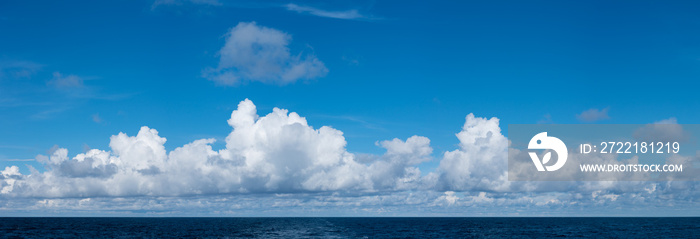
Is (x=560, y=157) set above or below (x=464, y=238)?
above

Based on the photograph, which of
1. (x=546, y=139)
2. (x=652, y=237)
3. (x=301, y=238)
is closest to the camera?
(x=546, y=139)

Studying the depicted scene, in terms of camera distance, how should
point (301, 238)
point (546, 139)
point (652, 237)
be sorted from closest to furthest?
point (546, 139) → point (301, 238) → point (652, 237)

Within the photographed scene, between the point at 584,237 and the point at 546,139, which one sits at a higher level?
the point at 546,139

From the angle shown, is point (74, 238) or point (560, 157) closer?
point (560, 157)

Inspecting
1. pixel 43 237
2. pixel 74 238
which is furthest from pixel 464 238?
pixel 43 237

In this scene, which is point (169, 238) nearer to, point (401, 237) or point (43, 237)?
point (43, 237)

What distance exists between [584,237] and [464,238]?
3206cm

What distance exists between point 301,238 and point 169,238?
1336 inches

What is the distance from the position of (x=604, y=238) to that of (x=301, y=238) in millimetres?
77384

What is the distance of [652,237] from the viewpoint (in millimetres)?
146875

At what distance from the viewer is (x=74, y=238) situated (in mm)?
139500

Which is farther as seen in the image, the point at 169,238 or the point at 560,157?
the point at 169,238

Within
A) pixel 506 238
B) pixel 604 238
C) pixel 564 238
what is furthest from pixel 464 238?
pixel 604 238

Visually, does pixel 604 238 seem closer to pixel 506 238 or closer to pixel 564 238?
pixel 564 238
